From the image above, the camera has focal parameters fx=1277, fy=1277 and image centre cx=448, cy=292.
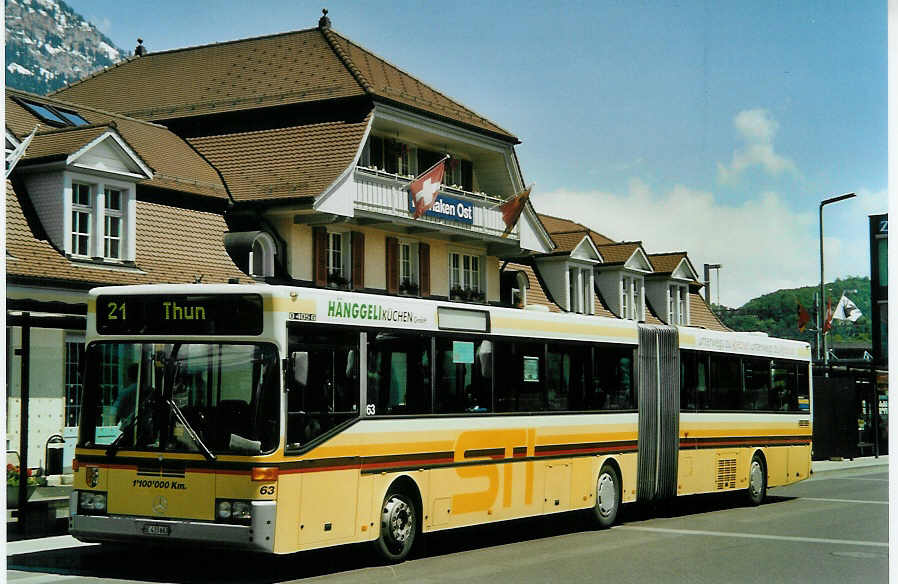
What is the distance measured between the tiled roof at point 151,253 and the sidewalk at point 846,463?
16873mm

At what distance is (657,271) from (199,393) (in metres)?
34.9

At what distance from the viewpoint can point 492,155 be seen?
33.6m

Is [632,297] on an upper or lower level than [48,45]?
lower

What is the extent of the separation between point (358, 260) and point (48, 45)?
9030mm

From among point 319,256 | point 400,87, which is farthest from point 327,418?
point 400,87

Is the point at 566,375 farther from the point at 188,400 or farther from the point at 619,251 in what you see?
the point at 619,251

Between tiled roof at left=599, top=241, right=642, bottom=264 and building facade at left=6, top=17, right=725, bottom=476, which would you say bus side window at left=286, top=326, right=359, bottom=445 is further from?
tiled roof at left=599, top=241, right=642, bottom=264

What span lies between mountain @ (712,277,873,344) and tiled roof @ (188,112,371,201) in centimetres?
1117

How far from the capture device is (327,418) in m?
11.7

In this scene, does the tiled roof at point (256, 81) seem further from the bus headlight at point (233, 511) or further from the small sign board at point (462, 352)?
the bus headlight at point (233, 511)

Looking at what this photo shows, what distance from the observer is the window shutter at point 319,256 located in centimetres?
2748

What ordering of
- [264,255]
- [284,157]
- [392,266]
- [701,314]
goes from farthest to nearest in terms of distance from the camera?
[701,314] → [392,266] → [284,157] → [264,255]

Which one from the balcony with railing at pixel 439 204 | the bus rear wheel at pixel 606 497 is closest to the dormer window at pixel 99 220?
the balcony with railing at pixel 439 204

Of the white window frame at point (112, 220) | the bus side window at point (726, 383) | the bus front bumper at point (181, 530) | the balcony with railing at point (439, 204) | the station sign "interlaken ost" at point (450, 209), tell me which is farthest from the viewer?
the station sign "interlaken ost" at point (450, 209)
